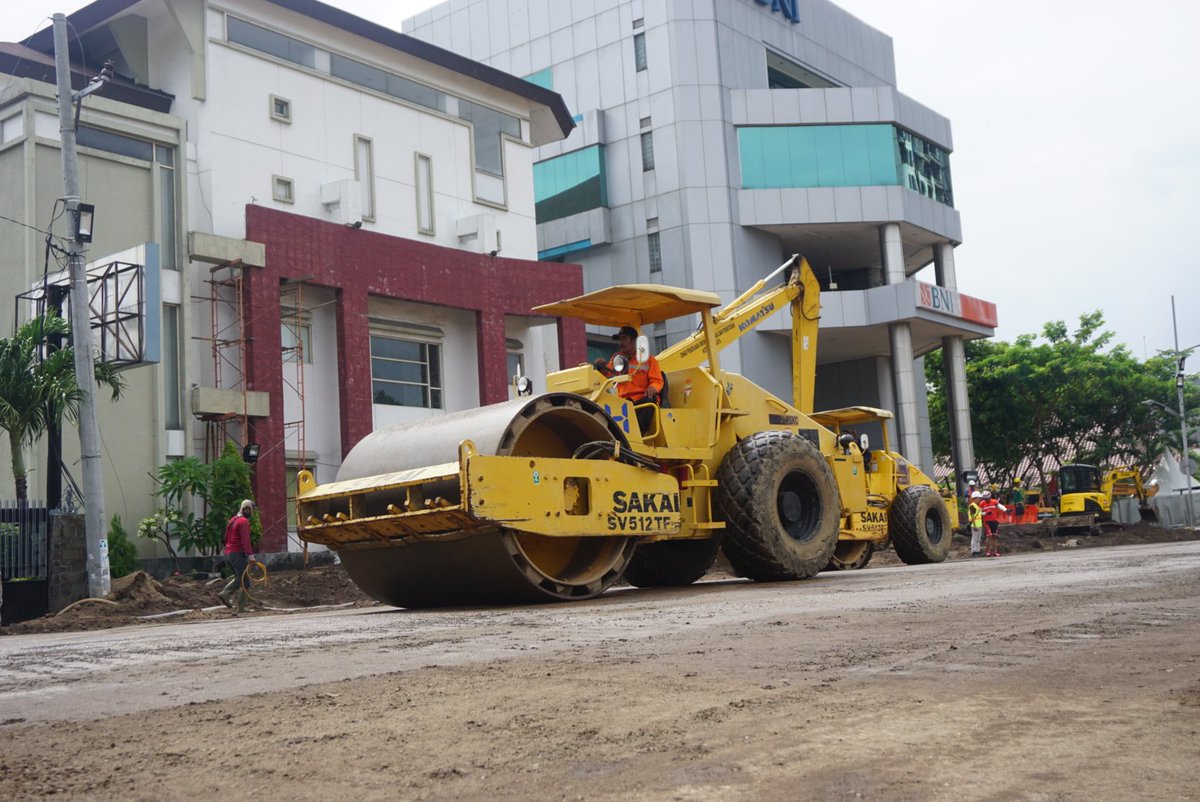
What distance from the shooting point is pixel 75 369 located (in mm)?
20562

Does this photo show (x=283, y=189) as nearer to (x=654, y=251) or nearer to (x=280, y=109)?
(x=280, y=109)

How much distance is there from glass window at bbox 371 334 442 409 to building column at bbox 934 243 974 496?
77.0 feet

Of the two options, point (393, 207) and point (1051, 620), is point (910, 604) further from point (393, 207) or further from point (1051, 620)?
point (393, 207)

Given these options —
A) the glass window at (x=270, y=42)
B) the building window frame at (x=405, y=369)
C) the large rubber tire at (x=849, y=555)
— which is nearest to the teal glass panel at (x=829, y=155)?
the building window frame at (x=405, y=369)

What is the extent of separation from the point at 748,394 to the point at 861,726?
11475mm

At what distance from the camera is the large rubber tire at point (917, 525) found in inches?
846

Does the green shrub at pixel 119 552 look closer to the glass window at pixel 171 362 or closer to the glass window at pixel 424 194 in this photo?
the glass window at pixel 171 362

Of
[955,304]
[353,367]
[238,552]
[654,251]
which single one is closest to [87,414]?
[238,552]

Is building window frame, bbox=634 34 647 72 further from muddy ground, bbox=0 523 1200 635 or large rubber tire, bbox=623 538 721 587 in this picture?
large rubber tire, bbox=623 538 721 587

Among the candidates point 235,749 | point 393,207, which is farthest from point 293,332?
point 235,749

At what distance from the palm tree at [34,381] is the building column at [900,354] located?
3289cm

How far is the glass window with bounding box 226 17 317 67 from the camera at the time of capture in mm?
30938

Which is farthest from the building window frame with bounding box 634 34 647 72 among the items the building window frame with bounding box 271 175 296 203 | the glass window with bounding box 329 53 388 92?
the building window frame with bounding box 271 175 296 203

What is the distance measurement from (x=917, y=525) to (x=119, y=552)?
15668 millimetres
